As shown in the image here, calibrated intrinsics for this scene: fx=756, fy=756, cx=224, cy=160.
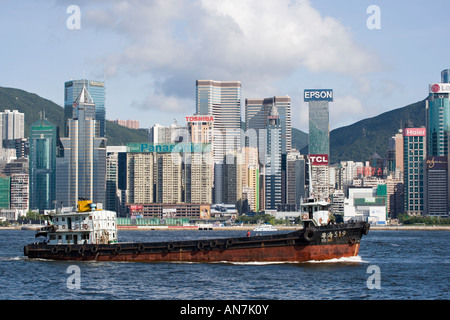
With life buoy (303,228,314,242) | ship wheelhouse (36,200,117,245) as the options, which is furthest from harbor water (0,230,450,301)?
ship wheelhouse (36,200,117,245)

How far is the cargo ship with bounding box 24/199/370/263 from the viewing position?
68.8 m

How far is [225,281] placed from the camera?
5856cm

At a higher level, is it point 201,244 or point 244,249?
point 201,244

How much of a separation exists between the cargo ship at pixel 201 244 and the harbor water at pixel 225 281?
108cm

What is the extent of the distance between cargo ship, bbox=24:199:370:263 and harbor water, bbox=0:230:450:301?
108 cm

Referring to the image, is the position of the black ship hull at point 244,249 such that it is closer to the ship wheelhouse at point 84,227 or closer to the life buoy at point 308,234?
the life buoy at point 308,234

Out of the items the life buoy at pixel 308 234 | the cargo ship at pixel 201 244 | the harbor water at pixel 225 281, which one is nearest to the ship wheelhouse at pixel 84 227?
the cargo ship at pixel 201 244

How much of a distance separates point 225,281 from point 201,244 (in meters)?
13.9

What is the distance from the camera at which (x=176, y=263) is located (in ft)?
238

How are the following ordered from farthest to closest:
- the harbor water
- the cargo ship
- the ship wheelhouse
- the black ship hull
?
the ship wheelhouse < the cargo ship < the black ship hull < the harbor water

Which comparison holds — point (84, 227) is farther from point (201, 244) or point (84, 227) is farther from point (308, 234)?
point (308, 234)

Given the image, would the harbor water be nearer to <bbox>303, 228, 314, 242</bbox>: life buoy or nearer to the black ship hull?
the black ship hull

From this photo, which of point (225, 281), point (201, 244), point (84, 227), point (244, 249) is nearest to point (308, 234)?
point (244, 249)
